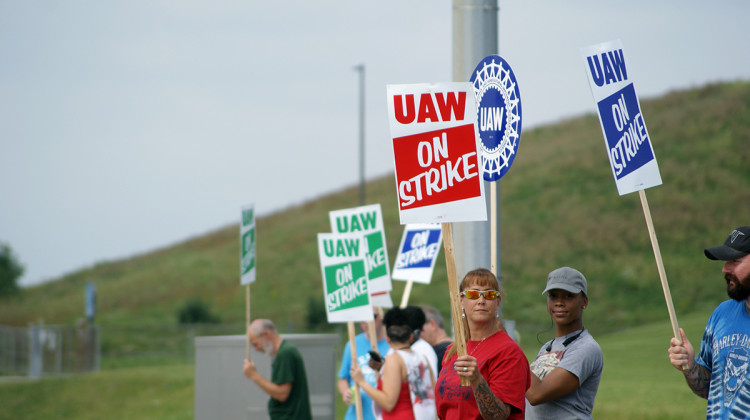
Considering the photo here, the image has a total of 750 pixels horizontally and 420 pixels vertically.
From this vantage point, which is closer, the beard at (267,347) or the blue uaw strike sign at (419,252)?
the beard at (267,347)

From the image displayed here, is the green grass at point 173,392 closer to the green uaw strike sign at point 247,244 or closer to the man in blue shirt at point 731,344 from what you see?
the green uaw strike sign at point 247,244

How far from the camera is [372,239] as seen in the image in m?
9.87

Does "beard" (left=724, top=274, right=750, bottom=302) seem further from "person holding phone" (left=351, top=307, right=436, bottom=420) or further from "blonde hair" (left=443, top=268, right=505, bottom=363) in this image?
"person holding phone" (left=351, top=307, right=436, bottom=420)

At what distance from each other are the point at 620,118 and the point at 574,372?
1530 mm

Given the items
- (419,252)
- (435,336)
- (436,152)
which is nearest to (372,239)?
(419,252)

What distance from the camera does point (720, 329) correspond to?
4.49 m

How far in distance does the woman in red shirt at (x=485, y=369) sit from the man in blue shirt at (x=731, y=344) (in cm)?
79

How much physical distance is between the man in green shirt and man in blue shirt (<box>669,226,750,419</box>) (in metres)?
4.79

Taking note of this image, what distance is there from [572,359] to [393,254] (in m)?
47.7

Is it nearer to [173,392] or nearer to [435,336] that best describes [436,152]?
[435,336]

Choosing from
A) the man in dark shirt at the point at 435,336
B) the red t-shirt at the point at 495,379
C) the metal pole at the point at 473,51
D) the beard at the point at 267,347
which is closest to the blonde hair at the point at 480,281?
the red t-shirt at the point at 495,379

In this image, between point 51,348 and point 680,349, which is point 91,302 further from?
point 680,349

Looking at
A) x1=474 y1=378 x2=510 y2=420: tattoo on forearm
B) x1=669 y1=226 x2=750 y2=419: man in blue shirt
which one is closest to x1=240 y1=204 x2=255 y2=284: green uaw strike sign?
x1=474 y1=378 x2=510 y2=420: tattoo on forearm

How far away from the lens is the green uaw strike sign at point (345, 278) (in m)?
8.81
